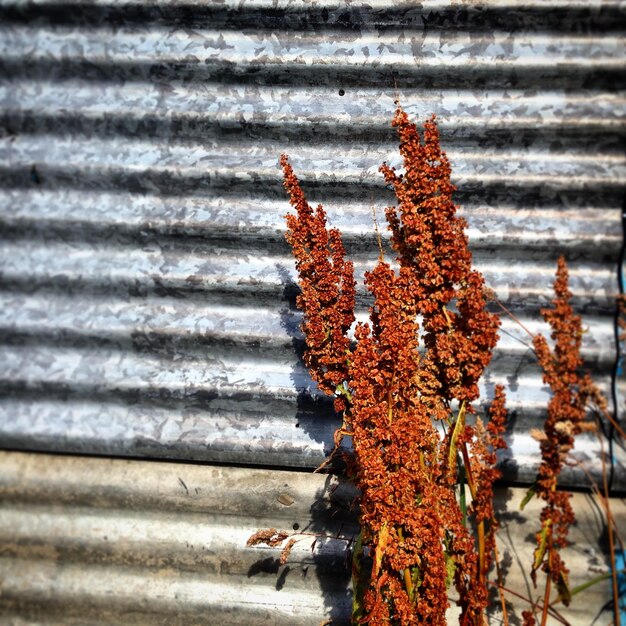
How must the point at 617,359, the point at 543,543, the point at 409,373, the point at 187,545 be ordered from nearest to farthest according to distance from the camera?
the point at 409,373, the point at 543,543, the point at 617,359, the point at 187,545

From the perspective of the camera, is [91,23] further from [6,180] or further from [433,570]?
[433,570]

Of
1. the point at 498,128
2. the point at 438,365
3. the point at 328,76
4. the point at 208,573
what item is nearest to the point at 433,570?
the point at 438,365

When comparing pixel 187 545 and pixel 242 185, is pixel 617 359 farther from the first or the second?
pixel 187 545

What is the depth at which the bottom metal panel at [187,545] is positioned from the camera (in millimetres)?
2209

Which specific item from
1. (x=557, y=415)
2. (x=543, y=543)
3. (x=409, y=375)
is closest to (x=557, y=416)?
(x=557, y=415)

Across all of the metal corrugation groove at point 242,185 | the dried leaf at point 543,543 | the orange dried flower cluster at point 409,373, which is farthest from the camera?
the metal corrugation groove at point 242,185

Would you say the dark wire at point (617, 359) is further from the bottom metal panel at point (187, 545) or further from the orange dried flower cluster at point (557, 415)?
the orange dried flower cluster at point (557, 415)

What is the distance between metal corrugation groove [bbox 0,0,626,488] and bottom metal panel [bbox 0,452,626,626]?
0.12m

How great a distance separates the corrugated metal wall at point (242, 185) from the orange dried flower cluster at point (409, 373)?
0.63 meters

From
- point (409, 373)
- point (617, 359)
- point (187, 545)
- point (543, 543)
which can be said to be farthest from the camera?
point (187, 545)

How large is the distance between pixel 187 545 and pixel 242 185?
1.37m

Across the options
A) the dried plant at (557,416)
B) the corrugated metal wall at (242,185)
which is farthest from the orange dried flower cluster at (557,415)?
the corrugated metal wall at (242,185)

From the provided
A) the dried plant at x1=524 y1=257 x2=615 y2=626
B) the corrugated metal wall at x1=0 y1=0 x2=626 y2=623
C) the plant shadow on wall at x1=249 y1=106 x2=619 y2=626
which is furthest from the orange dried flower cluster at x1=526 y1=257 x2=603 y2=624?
the corrugated metal wall at x1=0 y1=0 x2=626 y2=623

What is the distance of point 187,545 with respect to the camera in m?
2.32
